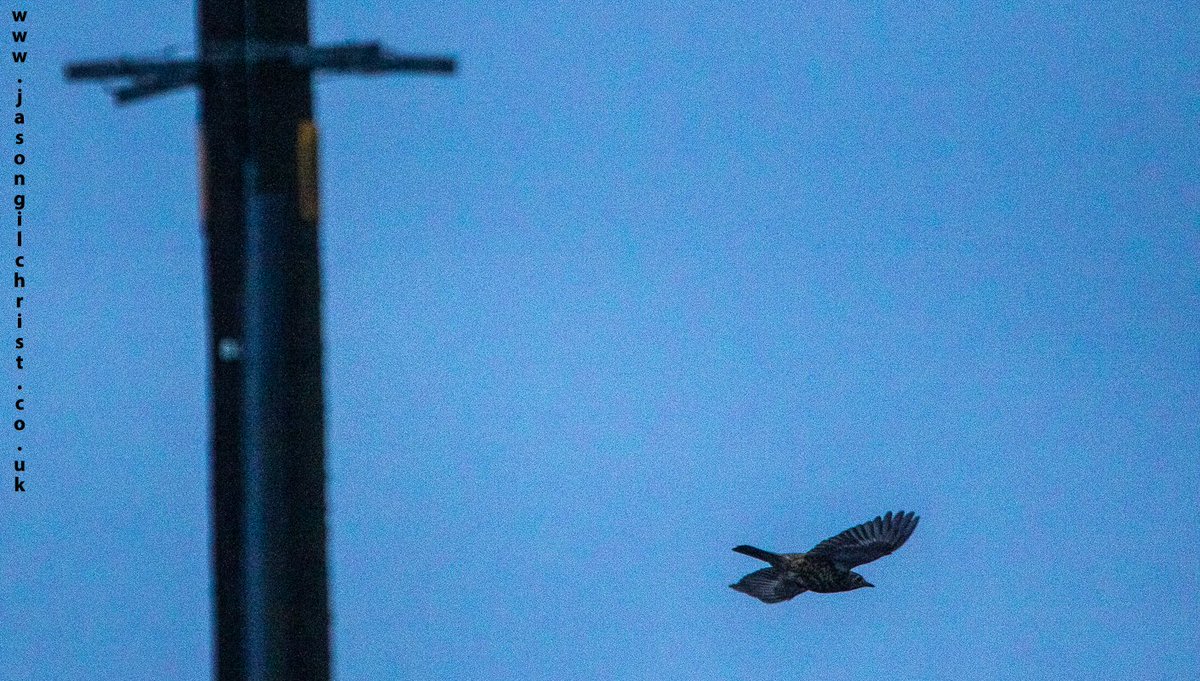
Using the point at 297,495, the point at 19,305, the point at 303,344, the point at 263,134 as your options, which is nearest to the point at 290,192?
the point at 263,134

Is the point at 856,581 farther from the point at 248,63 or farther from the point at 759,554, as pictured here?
the point at 248,63

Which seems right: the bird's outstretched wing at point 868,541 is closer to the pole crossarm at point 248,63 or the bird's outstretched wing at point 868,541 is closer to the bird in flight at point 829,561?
the bird in flight at point 829,561

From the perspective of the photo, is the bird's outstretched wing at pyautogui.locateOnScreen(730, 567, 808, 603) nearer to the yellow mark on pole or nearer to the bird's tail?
the bird's tail

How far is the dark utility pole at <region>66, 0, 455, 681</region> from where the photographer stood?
273 centimetres

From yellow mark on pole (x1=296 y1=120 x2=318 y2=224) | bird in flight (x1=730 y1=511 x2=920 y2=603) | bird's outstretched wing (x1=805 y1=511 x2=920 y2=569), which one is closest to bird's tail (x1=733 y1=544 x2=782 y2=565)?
bird in flight (x1=730 y1=511 x2=920 y2=603)

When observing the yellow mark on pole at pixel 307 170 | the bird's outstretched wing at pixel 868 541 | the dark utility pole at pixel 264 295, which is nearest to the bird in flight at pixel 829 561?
the bird's outstretched wing at pixel 868 541

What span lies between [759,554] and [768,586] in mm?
171

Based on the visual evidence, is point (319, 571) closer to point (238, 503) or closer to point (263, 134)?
point (238, 503)

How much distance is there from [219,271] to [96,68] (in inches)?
18.1

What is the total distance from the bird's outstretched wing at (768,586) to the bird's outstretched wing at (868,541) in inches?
5.3

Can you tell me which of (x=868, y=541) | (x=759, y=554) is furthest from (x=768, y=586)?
(x=868, y=541)

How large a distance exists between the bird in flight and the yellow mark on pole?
7.82ft

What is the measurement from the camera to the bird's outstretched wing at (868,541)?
193 inches

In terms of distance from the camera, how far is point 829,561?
16.0 feet
